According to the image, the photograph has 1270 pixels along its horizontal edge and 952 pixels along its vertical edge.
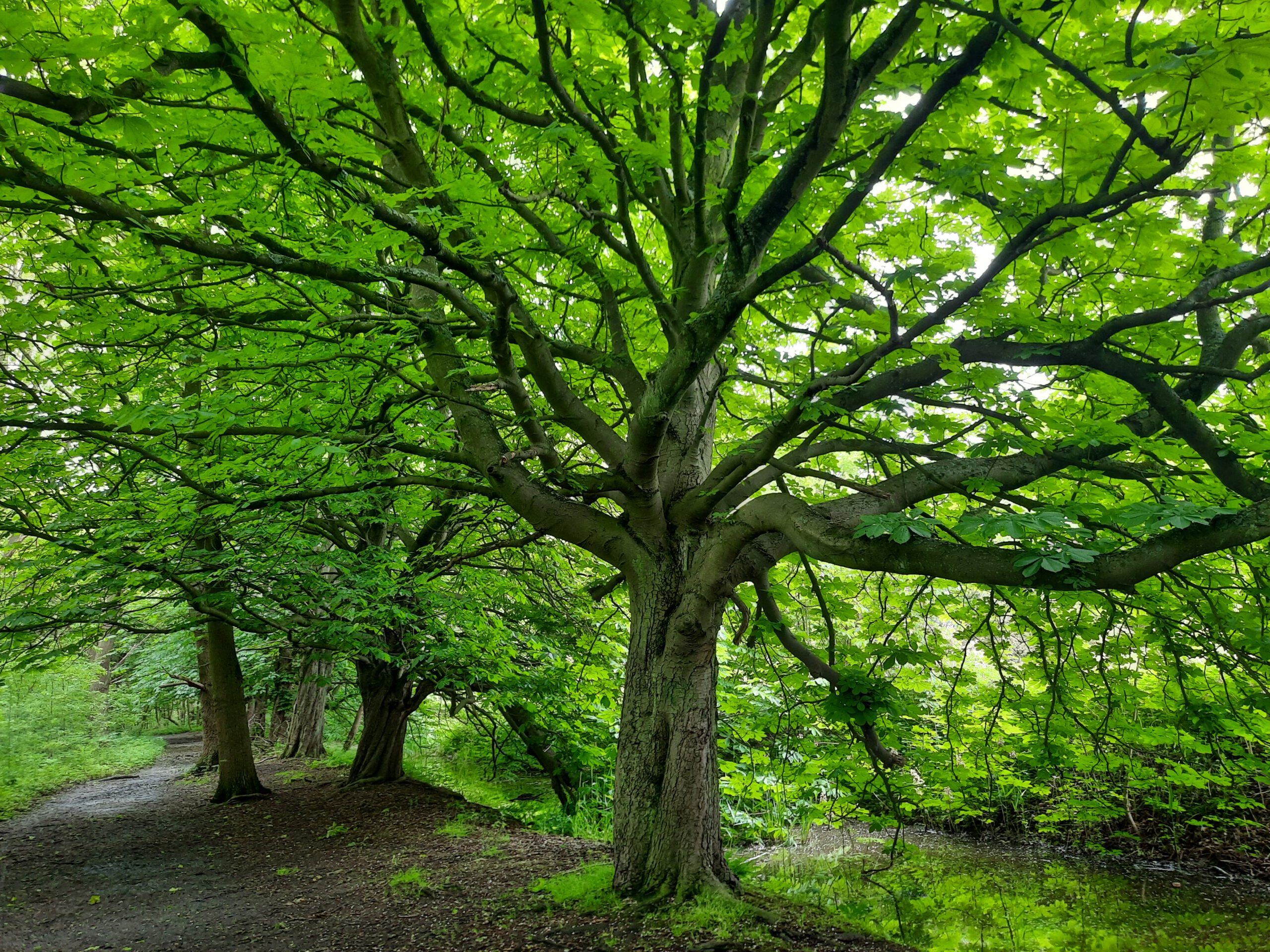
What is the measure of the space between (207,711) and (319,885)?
6.71 m


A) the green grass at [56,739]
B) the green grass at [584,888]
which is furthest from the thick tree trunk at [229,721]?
the green grass at [584,888]

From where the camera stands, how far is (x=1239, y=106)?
8.92 ft

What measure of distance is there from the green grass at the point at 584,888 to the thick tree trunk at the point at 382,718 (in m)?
4.44

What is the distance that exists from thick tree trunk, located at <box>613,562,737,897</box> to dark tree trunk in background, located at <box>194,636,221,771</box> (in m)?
7.46

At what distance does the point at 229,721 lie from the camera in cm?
914

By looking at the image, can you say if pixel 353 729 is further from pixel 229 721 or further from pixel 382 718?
pixel 382 718

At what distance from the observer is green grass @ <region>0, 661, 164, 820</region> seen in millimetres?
12633

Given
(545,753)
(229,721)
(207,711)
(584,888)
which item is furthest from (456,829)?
(207,711)

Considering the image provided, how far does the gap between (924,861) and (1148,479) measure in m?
5.90

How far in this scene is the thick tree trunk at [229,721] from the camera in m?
9.13

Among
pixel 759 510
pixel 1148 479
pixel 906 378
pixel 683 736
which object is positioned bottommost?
pixel 683 736

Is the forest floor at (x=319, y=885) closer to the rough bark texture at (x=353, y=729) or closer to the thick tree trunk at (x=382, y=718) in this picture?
the thick tree trunk at (x=382, y=718)

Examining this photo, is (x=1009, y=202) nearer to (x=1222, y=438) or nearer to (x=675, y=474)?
(x=1222, y=438)

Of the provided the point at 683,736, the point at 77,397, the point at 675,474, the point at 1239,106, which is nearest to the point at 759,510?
the point at 675,474
